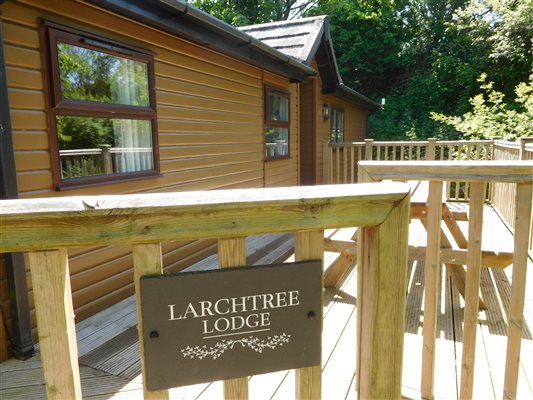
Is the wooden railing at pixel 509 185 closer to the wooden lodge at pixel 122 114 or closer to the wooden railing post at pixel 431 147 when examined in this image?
the wooden railing post at pixel 431 147

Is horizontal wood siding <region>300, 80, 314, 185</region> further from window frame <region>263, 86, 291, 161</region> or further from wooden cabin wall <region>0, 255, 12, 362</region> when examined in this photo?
wooden cabin wall <region>0, 255, 12, 362</region>

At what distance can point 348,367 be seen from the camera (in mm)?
2289

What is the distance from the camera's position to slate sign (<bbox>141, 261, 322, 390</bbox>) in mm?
874

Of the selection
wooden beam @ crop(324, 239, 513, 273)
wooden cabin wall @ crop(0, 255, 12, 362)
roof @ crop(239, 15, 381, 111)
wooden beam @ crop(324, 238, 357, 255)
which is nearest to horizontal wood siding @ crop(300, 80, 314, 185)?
roof @ crop(239, 15, 381, 111)

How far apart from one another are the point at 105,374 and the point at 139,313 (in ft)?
5.91

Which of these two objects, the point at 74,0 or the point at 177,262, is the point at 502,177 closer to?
the point at 74,0

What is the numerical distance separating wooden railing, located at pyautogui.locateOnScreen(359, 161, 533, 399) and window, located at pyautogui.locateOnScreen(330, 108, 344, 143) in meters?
8.76

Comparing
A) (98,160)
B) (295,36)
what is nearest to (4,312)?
(98,160)

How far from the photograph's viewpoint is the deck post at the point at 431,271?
164cm

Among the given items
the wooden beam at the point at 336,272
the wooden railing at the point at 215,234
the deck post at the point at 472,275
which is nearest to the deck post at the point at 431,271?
the deck post at the point at 472,275

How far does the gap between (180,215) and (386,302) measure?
0.57 meters

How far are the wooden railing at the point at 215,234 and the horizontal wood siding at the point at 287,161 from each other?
5.68 metres

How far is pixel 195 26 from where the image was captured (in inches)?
156

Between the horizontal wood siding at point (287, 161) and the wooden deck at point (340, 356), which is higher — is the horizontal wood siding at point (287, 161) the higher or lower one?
the higher one
